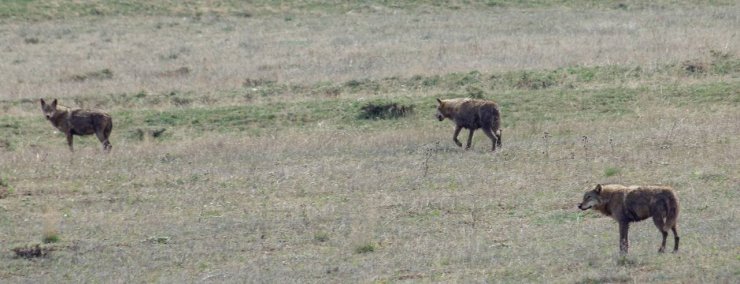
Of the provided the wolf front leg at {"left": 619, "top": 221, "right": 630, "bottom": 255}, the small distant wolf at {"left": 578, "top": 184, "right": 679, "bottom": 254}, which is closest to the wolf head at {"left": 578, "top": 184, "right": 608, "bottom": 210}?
the small distant wolf at {"left": 578, "top": 184, "right": 679, "bottom": 254}

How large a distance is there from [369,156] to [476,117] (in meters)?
2.41

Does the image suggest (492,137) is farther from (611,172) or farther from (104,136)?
(104,136)

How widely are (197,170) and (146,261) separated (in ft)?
21.3

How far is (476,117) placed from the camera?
24.6 meters

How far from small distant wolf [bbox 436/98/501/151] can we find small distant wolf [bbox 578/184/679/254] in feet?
27.5

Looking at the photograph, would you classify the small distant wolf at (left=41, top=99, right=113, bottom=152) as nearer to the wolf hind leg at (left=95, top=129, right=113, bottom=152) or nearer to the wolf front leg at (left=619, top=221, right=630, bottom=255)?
the wolf hind leg at (left=95, top=129, right=113, bottom=152)

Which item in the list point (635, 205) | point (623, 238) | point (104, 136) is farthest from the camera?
point (104, 136)

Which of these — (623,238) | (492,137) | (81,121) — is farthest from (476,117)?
(623,238)

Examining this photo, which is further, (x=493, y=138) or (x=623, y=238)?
(x=493, y=138)

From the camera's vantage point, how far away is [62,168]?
23328 mm

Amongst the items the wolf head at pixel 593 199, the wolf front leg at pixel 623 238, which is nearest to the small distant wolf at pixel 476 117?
the wolf head at pixel 593 199

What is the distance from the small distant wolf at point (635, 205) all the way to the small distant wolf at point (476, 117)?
8376mm

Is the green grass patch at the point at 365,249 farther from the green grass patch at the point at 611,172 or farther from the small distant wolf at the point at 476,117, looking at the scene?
the small distant wolf at the point at 476,117

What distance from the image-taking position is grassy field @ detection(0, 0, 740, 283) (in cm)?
1619
